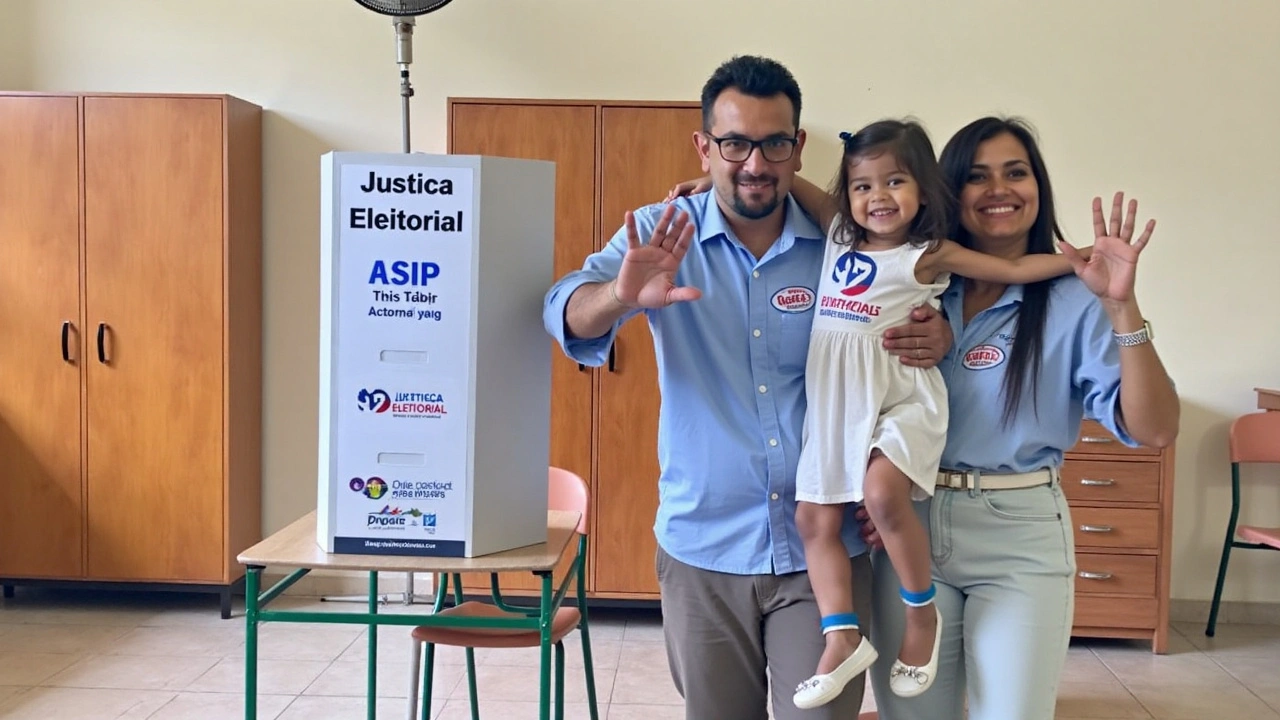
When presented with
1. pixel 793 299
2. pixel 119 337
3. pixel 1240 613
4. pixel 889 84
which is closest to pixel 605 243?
pixel 889 84

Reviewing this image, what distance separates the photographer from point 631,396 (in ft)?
12.6

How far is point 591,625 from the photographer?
3.92 m

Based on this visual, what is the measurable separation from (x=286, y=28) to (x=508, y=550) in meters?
3.28

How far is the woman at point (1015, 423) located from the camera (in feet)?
5.01

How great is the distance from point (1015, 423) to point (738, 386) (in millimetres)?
477

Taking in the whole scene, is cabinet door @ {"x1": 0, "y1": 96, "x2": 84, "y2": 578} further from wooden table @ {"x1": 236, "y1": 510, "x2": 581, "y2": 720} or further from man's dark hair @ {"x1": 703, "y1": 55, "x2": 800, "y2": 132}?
man's dark hair @ {"x1": 703, "y1": 55, "x2": 800, "y2": 132}

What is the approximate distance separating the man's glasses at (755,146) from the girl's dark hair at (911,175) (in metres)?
0.20

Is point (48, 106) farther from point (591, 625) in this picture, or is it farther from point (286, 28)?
point (591, 625)

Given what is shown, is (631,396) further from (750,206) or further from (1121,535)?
(750,206)

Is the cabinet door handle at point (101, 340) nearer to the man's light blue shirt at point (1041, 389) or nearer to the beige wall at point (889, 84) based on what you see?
the beige wall at point (889, 84)

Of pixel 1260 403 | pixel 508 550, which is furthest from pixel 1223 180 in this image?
pixel 508 550

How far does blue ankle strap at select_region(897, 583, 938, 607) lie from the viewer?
158cm

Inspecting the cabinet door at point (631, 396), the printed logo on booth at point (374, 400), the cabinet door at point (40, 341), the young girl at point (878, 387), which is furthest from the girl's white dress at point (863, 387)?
the cabinet door at point (40, 341)

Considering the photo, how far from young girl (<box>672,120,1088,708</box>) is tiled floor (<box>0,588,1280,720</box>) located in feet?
5.42
